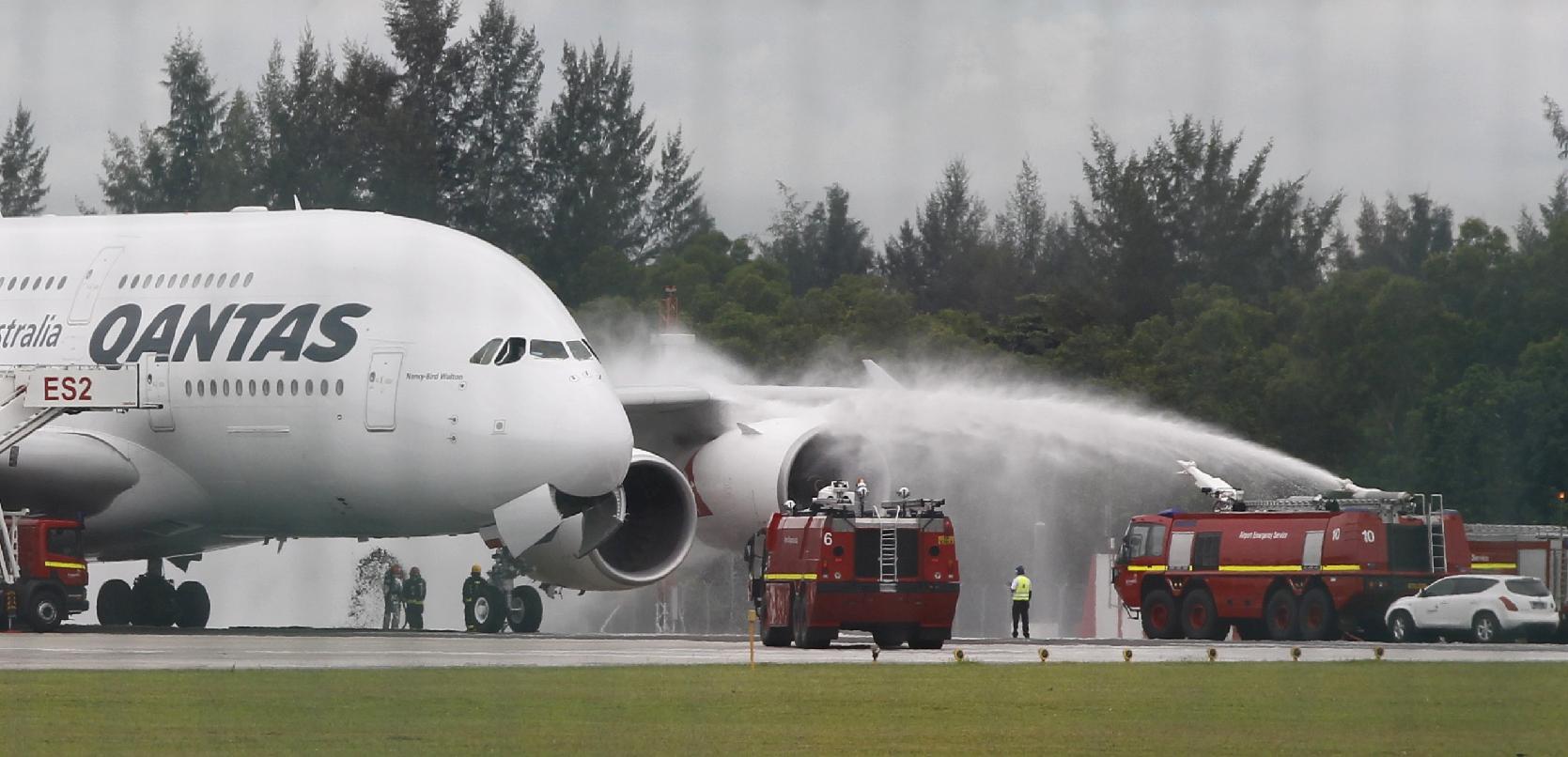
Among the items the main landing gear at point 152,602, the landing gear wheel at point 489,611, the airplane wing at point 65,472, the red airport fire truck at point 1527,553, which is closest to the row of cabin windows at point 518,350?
the airplane wing at point 65,472

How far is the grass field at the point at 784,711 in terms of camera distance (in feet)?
62.6


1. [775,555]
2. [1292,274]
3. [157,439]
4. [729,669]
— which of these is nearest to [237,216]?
[157,439]

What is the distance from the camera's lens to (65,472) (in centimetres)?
3884

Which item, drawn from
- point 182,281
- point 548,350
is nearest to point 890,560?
point 548,350

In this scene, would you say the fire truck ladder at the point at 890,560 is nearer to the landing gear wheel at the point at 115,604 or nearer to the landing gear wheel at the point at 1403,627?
the landing gear wheel at the point at 1403,627

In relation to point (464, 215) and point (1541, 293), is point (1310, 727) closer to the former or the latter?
point (464, 215)

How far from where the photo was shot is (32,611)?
37.7 metres

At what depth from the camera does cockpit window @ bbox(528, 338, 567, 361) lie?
36.8 metres

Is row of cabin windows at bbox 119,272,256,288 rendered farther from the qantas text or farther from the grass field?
the grass field

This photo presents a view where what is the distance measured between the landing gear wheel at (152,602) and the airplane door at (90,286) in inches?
267

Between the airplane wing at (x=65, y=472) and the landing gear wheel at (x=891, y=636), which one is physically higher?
the airplane wing at (x=65, y=472)

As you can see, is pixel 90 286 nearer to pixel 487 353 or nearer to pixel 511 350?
pixel 487 353

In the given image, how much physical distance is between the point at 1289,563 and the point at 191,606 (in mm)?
18647

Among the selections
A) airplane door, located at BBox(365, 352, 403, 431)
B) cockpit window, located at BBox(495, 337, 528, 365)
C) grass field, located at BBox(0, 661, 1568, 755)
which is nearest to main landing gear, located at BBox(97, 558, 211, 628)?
airplane door, located at BBox(365, 352, 403, 431)
